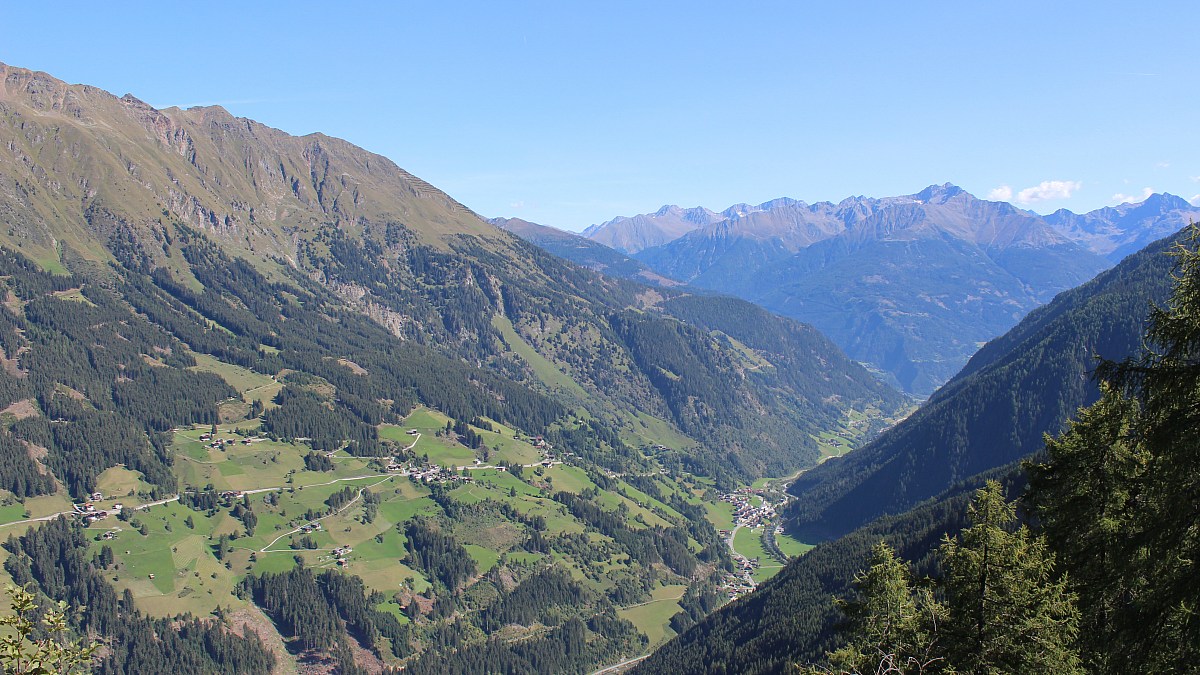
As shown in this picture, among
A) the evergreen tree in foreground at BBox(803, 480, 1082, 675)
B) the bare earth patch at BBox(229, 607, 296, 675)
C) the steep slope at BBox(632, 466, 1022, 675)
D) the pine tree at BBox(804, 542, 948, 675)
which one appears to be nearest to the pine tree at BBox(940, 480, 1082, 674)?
the evergreen tree in foreground at BBox(803, 480, 1082, 675)

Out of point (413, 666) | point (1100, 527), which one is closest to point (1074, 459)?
point (1100, 527)

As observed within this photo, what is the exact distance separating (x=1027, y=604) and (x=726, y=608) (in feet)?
578

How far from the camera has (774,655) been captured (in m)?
144

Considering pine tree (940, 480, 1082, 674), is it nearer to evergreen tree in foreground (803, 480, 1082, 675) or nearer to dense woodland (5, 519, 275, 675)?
evergreen tree in foreground (803, 480, 1082, 675)

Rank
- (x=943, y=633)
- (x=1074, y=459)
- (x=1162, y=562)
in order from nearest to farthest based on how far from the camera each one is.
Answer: (x=1162, y=562) → (x=943, y=633) → (x=1074, y=459)

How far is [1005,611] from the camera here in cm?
2648

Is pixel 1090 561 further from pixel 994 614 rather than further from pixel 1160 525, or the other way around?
pixel 1160 525

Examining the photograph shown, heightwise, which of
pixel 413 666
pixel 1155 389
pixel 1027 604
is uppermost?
pixel 1155 389

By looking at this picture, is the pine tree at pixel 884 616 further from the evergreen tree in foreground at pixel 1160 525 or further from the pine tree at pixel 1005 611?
the evergreen tree in foreground at pixel 1160 525

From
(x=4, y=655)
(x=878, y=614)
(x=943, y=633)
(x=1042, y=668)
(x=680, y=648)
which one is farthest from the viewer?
(x=680, y=648)


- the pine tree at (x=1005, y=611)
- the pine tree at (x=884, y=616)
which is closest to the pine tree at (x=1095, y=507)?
the pine tree at (x=1005, y=611)

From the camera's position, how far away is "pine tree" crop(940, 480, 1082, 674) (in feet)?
83.4

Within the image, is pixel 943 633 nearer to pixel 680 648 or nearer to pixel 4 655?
pixel 4 655

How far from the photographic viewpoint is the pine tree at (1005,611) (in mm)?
25422
